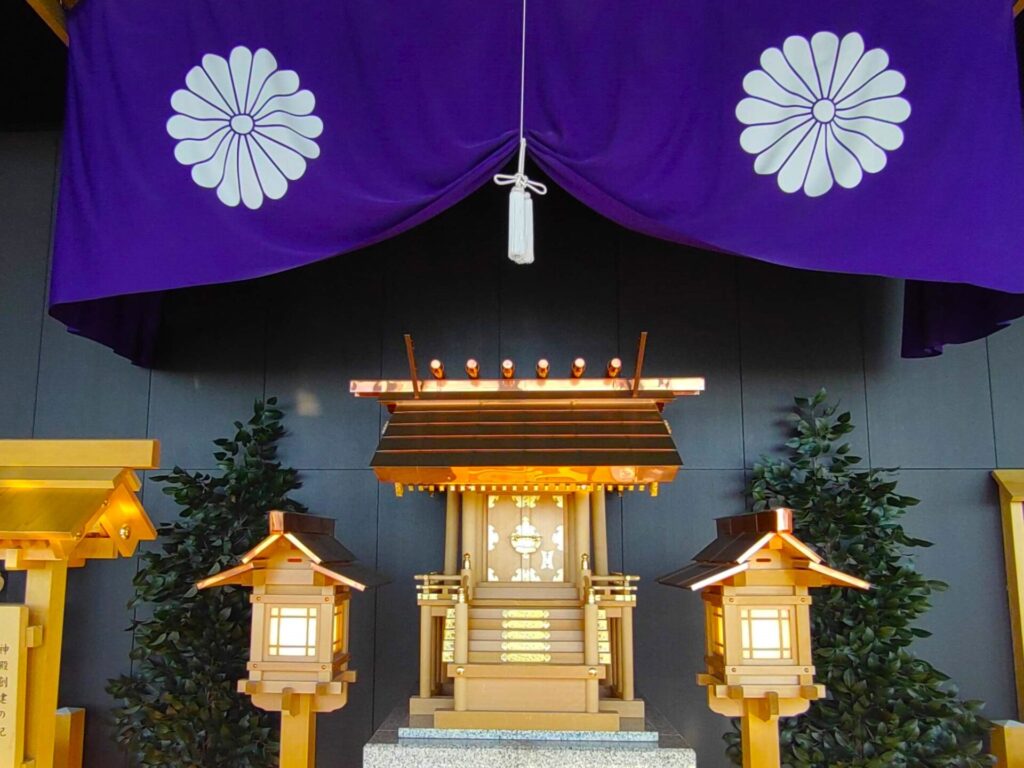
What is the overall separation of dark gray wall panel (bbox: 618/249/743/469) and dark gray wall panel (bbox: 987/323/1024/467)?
54.2 inches

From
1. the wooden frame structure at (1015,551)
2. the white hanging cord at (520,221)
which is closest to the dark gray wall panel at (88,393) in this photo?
the white hanging cord at (520,221)

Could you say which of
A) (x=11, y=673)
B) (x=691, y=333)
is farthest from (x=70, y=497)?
(x=691, y=333)

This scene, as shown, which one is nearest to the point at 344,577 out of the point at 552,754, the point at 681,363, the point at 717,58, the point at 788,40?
the point at 552,754

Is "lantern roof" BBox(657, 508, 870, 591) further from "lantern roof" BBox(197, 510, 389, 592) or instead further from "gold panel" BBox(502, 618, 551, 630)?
A: "lantern roof" BBox(197, 510, 389, 592)

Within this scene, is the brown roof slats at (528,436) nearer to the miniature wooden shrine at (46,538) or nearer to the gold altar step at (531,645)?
the gold altar step at (531,645)

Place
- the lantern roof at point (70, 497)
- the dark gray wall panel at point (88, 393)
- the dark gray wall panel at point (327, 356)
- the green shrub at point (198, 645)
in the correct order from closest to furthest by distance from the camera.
A: 1. the lantern roof at point (70, 497)
2. the green shrub at point (198, 645)
3. the dark gray wall panel at point (327, 356)
4. the dark gray wall panel at point (88, 393)

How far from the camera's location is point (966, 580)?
4.30 meters

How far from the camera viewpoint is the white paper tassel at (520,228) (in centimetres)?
303

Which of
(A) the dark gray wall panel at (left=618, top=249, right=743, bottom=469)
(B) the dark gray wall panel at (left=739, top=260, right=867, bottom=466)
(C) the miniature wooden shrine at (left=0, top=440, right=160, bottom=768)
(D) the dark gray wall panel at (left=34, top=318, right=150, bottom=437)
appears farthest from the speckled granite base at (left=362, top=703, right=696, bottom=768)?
(D) the dark gray wall panel at (left=34, top=318, right=150, bottom=437)

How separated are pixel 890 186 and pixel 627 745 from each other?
93.6 inches

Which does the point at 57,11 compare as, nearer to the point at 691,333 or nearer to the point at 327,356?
the point at 327,356

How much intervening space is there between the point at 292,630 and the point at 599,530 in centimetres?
139

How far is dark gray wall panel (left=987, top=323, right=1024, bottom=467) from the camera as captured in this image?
4426 mm

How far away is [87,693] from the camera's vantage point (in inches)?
173
